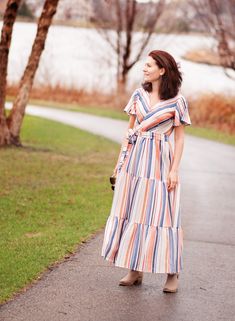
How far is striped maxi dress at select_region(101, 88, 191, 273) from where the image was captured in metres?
6.50

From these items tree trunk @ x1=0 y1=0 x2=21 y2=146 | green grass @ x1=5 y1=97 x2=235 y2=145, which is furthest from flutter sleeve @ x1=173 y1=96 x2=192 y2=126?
green grass @ x1=5 y1=97 x2=235 y2=145

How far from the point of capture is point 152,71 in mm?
6598

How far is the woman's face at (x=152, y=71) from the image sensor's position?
6.60m

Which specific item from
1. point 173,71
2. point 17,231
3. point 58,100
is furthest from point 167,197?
point 58,100

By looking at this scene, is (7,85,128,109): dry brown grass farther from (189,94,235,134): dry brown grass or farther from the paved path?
the paved path

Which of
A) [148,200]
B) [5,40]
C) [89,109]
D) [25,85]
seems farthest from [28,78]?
[89,109]

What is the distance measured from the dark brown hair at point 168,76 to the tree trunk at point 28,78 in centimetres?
986

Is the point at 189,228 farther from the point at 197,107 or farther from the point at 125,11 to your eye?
the point at 125,11

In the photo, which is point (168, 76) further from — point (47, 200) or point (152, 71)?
point (47, 200)

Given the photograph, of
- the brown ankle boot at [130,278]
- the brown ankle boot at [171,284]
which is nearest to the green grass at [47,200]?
the brown ankle boot at [130,278]

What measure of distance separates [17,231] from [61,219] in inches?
37.6

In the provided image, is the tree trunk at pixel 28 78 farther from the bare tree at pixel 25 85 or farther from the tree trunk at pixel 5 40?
the tree trunk at pixel 5 40

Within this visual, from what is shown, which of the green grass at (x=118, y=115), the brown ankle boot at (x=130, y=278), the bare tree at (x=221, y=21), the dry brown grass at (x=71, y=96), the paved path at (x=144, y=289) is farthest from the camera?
the dry brown grass at (x=71, y=96)

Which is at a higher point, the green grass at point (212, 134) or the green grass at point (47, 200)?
the green grass at point (47, 200)
